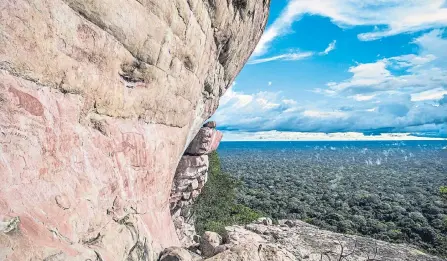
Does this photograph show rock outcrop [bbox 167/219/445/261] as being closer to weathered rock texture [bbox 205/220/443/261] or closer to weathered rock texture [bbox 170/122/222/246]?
weathered rock texture [bbox 205/220/443/261]

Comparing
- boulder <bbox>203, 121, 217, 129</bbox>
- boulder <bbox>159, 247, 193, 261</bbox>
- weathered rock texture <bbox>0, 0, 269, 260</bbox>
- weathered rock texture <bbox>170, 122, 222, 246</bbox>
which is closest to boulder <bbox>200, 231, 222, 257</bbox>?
weathered rock texture <bbox>170, 122, 222, 246</bbox>

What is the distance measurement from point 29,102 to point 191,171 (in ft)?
46.8

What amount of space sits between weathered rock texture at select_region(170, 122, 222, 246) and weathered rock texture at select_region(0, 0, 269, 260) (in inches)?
318

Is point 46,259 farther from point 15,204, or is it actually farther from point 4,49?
point 4,49

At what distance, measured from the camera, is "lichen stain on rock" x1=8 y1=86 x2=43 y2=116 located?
5.23 metres

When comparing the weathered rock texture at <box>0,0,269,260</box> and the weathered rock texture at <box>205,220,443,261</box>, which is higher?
the weathered rock texture at <box>0,0,269,260</box>

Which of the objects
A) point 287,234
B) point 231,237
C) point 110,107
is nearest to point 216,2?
point 110,107

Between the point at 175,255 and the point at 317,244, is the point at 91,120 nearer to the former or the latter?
the point at 175,255

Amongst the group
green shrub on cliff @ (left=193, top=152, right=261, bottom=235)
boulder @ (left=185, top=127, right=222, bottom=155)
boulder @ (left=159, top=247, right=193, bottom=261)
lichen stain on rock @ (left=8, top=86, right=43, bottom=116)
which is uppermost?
lichen stain on rock @ (left=8, top=86, right=43, bottom=116)

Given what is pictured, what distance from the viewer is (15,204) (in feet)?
16.1

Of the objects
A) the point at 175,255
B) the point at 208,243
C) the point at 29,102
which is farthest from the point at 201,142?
the point at 29,102

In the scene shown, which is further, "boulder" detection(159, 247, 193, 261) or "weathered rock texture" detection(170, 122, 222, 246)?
"weathered rock texture" detection(170, 122, 222, 246)

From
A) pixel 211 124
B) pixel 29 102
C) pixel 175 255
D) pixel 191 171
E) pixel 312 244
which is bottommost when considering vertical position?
pixel 312 244

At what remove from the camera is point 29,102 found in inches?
214
